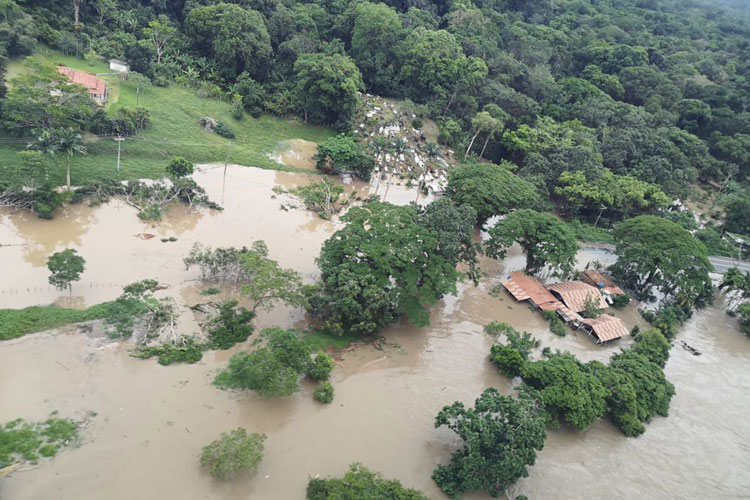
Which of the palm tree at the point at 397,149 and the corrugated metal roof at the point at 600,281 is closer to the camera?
the corrugated metal roof at the point at 600,281

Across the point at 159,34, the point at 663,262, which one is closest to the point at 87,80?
the point at 159,34

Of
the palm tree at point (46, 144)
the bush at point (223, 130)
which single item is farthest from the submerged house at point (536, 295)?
the palm tree at point (46, 144)

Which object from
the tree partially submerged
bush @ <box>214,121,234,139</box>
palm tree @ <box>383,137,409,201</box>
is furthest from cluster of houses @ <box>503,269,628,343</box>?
bush @ <box>214,121,234,139</box>

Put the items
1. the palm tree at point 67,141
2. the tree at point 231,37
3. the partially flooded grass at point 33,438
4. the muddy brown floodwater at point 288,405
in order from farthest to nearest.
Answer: the tree at point 231,37 → the palm tree at point 67,141 → the muddy brown floodwater at point 288,405 → the partially flooded grass at point 33,438

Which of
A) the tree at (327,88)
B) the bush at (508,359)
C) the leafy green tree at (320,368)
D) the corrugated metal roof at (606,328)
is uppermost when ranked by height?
the tree at (327,88)

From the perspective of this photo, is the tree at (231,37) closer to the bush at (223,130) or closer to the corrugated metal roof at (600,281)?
the bush at (223,130)

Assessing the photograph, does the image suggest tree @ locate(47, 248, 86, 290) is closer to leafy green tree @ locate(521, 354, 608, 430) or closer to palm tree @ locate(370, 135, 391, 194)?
leafy green tree @ locate(521, 354, 608, 430)

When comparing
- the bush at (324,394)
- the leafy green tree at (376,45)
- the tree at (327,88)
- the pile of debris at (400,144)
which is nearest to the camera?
the bush at (324,394)

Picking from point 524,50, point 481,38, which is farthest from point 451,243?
point 524,50
